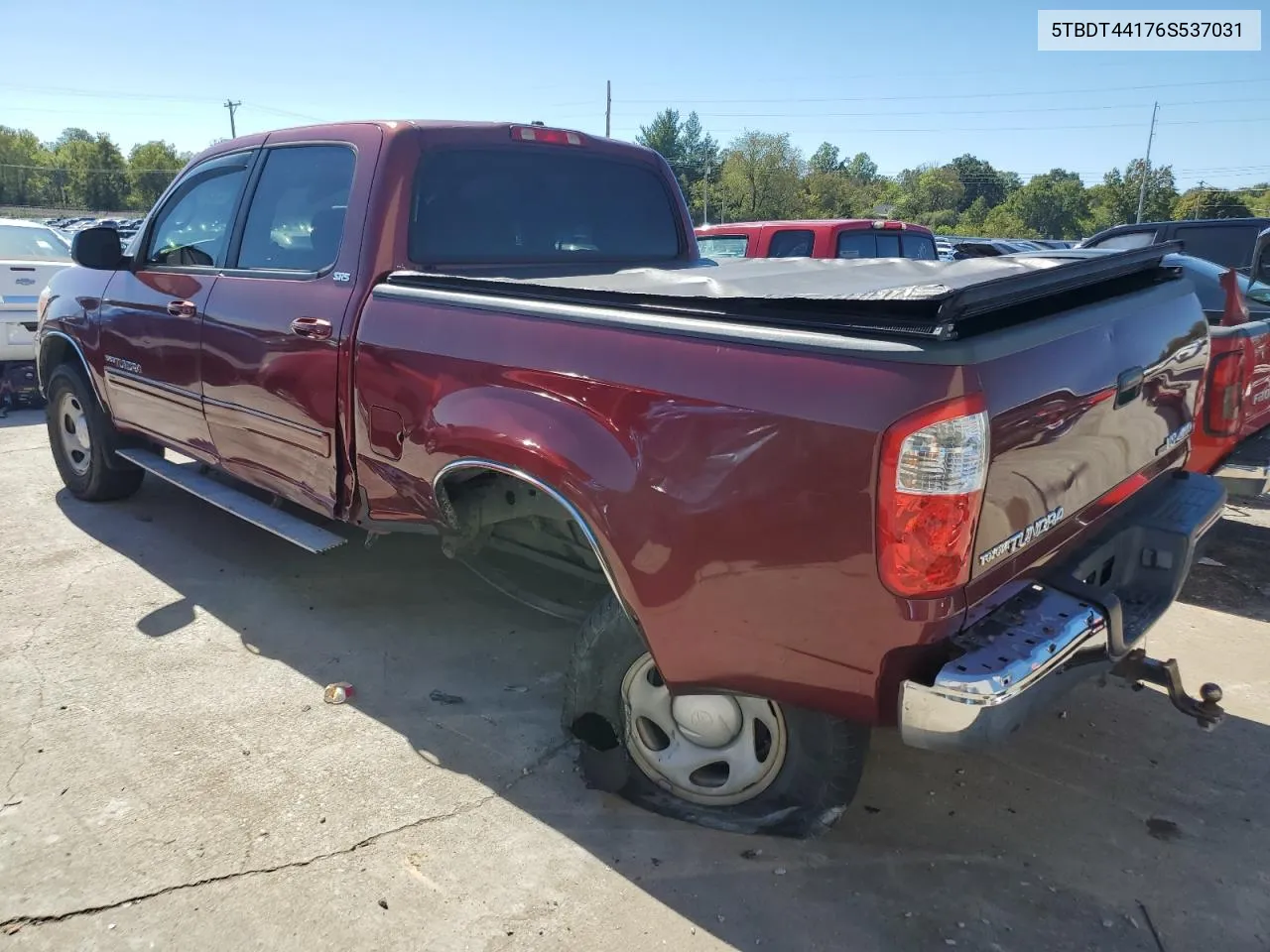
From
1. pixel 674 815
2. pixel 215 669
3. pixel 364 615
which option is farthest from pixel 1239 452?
pixel 215 669

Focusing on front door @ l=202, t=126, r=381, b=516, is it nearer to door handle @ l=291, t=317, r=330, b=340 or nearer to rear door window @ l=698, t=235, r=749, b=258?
door handle @ l=291, t=317, r=330, b=340

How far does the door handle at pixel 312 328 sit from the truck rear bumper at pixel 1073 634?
2376 millimetres

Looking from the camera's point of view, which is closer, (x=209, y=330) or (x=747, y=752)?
(x=747, y=752)

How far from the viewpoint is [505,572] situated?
405 cm

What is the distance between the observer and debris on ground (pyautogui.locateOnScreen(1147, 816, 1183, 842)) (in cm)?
271

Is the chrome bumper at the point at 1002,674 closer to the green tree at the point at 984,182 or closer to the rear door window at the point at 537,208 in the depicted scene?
the rear door window at the point at 537,208

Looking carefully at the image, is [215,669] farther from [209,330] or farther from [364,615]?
[209,330]

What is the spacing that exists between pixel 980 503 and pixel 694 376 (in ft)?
2.38

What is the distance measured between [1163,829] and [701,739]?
56.5 inches

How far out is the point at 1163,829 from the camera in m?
2.74

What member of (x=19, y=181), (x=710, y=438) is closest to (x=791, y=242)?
(x=710, y=438)

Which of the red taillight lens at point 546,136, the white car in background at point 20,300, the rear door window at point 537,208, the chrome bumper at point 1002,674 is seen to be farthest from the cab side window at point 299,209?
the white car in background at point 20,300

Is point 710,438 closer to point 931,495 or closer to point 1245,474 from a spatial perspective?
point 931,495

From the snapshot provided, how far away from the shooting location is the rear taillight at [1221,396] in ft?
13.3
